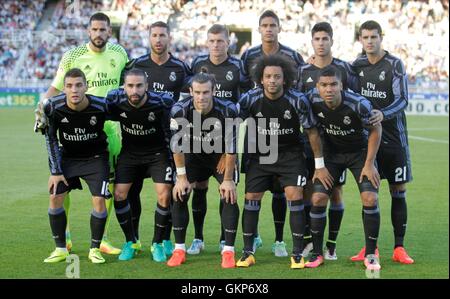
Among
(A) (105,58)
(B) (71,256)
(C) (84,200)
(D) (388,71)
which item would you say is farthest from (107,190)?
(C) (84,200)

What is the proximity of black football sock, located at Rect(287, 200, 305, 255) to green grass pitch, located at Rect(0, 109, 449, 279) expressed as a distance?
277 mm

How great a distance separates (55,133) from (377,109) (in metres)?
3.09

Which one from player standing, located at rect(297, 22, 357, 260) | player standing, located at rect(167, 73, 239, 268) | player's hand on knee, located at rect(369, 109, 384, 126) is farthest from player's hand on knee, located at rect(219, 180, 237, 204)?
player's hand on knee, located at rect(369, 109, 384, 126)

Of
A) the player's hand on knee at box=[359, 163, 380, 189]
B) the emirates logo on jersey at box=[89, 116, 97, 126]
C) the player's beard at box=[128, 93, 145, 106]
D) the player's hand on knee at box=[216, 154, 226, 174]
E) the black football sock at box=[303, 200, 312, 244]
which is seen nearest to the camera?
the player's hand on knee at box=[359, 163, 380, 189]

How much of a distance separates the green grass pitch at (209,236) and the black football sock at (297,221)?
0.91 ft

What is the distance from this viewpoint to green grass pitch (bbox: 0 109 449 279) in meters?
7.14

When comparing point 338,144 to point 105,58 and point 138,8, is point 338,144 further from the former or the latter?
point 138,8

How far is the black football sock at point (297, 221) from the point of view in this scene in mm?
7387

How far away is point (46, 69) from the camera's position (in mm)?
35562

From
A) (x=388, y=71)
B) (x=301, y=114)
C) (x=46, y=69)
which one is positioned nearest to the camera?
(x=301, y=114)

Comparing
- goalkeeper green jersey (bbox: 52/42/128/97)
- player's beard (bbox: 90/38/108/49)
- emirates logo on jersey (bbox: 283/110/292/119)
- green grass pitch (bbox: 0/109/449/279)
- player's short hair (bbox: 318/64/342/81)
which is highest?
player's beard (bbox: 90/38/108/49)

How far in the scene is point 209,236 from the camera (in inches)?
359

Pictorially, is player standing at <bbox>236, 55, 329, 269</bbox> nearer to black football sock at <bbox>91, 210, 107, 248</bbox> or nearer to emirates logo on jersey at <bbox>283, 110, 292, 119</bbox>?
emirates logo on jersey at <bbox>283, 110, 292, 119</bbox>

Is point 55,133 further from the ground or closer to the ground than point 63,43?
closer to the ground
